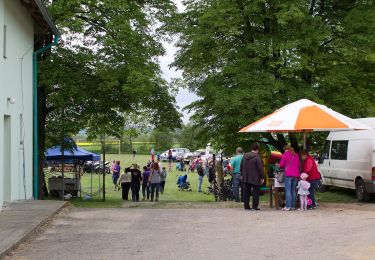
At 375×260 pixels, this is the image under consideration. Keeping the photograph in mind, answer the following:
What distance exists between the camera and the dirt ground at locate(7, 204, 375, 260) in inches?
339

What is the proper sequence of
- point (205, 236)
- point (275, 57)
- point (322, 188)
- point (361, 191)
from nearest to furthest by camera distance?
point (205, 236) < point (361, 191) < point (275, 57) < point (322, 188)

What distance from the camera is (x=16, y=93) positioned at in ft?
53.9

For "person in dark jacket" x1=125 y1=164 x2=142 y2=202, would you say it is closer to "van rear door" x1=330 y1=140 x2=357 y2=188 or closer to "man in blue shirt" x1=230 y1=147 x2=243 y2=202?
"man in blue shirt" x1=230 y1=147 x2=243 y2=202

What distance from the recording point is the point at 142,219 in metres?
12.9

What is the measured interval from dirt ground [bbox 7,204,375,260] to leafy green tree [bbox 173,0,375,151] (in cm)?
696

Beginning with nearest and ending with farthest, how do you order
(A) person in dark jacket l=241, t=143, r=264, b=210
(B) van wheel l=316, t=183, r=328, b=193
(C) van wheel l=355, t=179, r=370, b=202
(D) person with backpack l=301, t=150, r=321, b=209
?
(A) person in dark jacket l=241, t=143, r=264, b=210 → (D) person with backpack l=301, t=150, r=321, b=209 → (C) van wheel l=355, t=179, r=370, b=202 → (B) van wheel l=316, t=183, r=328, b=193

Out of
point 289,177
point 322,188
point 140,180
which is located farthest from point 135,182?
point 289,177

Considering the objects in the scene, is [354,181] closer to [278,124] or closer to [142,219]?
[278,124]

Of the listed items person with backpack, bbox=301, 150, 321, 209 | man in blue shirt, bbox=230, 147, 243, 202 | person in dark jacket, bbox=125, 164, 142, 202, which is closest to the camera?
person with backpack, bbox=301, 150, 321, 209

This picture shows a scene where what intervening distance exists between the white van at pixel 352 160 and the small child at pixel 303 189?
3.51m

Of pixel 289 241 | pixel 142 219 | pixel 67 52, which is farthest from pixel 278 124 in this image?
pixel 67 52

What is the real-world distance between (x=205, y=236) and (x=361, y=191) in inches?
379

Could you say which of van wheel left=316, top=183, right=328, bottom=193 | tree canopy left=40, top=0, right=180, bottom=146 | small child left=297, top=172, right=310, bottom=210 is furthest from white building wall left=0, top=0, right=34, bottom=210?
van wheel left=316, top=183, right=328, bottom=193

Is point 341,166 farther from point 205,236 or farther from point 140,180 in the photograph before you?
point 205,236
